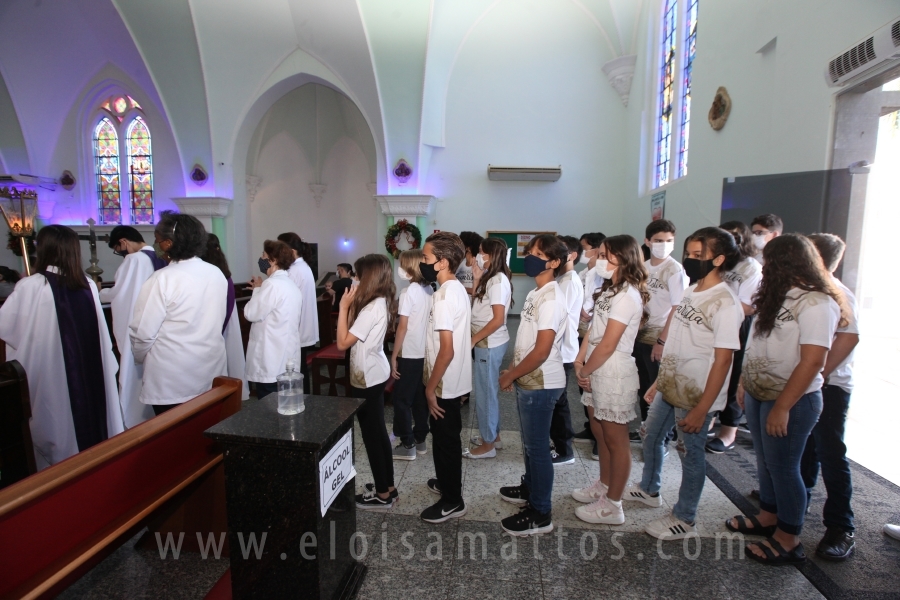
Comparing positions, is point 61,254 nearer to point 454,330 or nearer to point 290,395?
point 290,395

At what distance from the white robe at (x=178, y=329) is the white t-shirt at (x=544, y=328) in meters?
1.71

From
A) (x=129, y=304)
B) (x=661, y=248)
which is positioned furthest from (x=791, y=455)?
(x=129, y=304)

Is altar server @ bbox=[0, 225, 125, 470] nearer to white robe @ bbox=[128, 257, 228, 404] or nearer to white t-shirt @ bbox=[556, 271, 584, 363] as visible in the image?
white robe @ bbox=[128, 257, 228, 404]

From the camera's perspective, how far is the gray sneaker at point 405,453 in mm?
3379

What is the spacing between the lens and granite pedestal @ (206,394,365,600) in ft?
5.21

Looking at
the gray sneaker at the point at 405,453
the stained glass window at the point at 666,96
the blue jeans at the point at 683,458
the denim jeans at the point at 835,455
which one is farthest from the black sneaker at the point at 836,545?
the stained glass window at the point at 666,96

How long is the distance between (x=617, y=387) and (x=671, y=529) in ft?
2.69

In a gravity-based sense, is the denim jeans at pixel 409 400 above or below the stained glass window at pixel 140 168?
below

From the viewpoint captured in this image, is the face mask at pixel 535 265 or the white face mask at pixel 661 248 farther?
the white face mask at pixel 661 248

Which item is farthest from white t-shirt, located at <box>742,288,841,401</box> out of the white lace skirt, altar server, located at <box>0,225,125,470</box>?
altar server, located at <box>0,225,125,470</box>

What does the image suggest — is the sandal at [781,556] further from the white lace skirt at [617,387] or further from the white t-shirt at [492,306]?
the white t-shirt at [492,306]

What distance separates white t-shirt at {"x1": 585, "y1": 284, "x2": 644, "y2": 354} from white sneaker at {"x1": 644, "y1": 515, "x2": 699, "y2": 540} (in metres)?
0.95

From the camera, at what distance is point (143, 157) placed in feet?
37.9

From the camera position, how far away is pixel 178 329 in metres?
2.54
